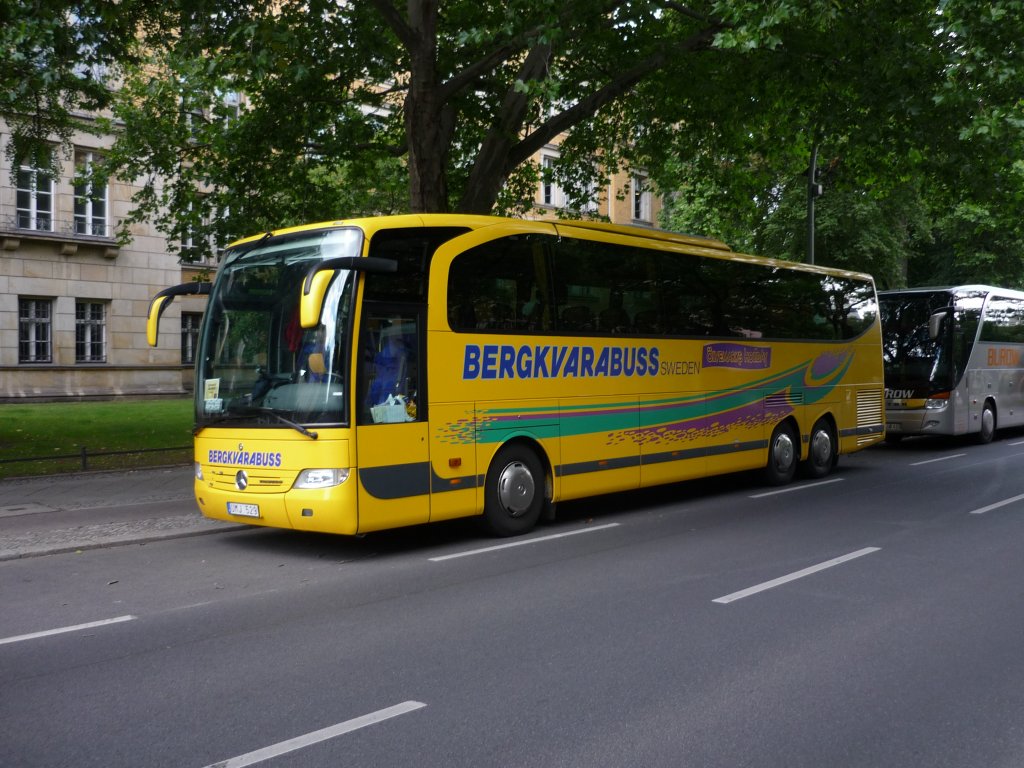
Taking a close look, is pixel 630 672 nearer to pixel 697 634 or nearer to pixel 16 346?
pixel 697 634

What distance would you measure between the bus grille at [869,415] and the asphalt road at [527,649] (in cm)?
647

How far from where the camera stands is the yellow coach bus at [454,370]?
29.9 feet

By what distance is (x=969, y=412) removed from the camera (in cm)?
2178

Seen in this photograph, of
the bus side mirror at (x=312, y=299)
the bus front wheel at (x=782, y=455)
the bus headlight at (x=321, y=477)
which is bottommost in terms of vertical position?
the bus front wheel at (x=782, y=455)

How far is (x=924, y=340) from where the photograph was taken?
70.0 feet

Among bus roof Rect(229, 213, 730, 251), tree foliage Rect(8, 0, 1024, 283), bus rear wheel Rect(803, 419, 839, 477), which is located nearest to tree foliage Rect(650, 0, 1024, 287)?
tree foliage Rect(8, 0, 1024, 283)

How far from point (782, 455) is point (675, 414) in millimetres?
3144

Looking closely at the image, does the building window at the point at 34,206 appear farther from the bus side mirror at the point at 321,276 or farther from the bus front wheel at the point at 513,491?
the bus side mirror at the point at 321,276

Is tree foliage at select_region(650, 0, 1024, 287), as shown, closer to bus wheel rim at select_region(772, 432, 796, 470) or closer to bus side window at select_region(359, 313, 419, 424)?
bus wheel rim at select_region(772, 432, 796, 470)

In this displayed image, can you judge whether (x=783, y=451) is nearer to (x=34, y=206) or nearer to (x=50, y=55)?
(x=50, y=55)

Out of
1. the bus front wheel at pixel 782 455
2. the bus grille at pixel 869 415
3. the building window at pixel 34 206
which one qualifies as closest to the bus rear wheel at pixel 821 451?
the bus front wheel at pixel 782 455

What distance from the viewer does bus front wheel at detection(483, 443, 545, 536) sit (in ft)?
34.0

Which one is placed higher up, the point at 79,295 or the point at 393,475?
the point at 79,295

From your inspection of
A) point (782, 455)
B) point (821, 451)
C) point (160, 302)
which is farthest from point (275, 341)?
point (821, 451)
